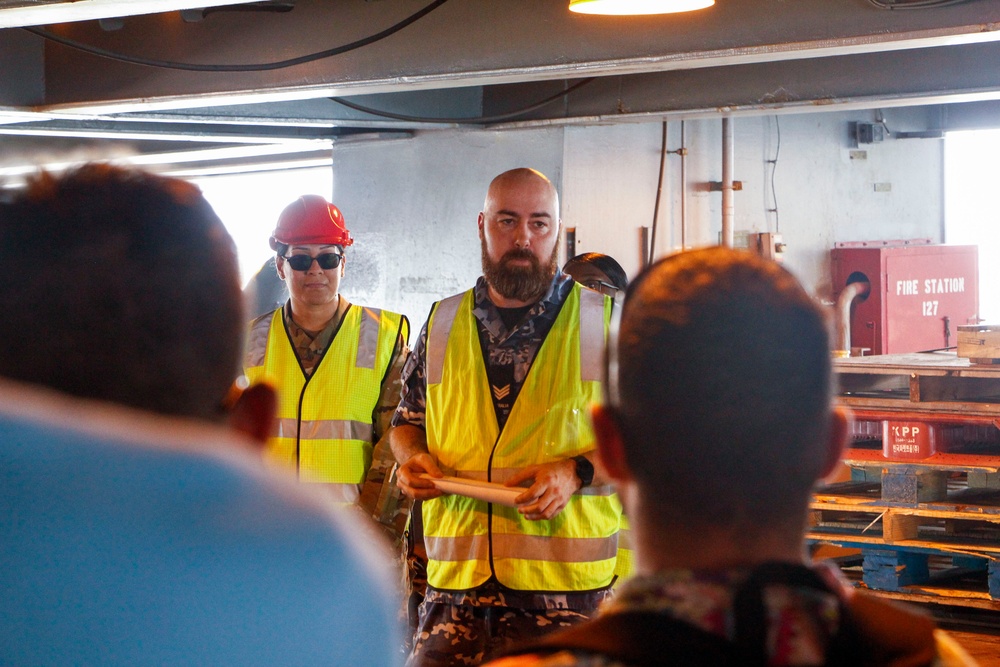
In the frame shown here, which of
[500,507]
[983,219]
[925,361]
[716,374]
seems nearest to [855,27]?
[925,361]

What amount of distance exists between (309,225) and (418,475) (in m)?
1.45

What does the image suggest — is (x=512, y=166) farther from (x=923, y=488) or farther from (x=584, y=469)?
(x=584, y=469)

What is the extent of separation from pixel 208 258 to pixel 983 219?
12.6 meters

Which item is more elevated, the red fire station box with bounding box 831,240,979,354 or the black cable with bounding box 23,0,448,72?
the black cable with bounding box 23,0,448,72

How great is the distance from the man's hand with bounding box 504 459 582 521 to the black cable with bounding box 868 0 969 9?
2430mm

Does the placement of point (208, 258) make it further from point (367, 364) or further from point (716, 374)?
point (367, 364)

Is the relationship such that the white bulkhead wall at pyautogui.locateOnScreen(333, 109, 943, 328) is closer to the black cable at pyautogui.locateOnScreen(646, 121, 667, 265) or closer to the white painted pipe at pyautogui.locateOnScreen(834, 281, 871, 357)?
the black cable at pyautogui.locateOnScreen(646, 121, 667, 265)

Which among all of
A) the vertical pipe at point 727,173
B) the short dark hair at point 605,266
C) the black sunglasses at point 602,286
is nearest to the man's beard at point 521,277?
the black sunglasses at point 602,286

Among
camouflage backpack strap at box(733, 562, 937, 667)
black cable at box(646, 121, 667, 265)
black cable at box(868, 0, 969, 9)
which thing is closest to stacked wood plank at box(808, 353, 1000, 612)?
black cable at box(868, 0, 969, 9)

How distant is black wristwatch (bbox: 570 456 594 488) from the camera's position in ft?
12.5

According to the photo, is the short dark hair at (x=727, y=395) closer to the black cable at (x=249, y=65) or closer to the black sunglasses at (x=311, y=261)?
the black sunglasses at (x=311, y=261)

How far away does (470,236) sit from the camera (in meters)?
→ 7.95

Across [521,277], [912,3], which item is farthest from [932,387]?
[521,277]

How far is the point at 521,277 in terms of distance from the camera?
4168 mm
